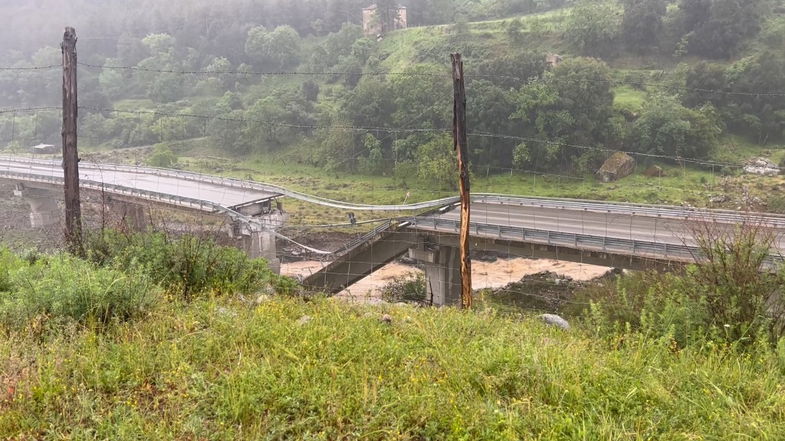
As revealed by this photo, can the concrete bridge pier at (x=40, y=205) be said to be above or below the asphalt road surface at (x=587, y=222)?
below

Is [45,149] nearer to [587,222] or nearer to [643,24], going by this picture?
[587,222]

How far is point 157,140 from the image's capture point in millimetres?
66062

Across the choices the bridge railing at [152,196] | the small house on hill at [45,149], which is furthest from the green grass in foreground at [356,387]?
the small house on hill at [45,149]

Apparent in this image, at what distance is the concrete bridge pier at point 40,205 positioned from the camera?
42938mm

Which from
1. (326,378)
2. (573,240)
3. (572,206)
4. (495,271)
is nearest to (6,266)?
(326,378)

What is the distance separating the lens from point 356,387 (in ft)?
16.1

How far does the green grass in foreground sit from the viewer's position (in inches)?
169

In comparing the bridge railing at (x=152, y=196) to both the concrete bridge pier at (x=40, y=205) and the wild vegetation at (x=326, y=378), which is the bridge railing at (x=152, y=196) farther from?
the wild vegetation at (x=326, y=378)

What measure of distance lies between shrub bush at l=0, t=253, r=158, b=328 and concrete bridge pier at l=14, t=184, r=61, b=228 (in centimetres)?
4377

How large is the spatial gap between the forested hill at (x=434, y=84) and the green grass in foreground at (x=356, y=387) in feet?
82.4

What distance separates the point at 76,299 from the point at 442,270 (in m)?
20.2

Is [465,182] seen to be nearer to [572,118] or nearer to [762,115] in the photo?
[572,118]

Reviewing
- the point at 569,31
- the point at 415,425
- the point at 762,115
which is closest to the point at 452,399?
the point at 415,425

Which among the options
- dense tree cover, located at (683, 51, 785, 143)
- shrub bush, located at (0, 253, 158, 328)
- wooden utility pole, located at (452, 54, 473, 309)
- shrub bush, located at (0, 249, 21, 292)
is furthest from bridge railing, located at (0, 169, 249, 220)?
dense tree cover, located at (683, 51, 785, 143)
